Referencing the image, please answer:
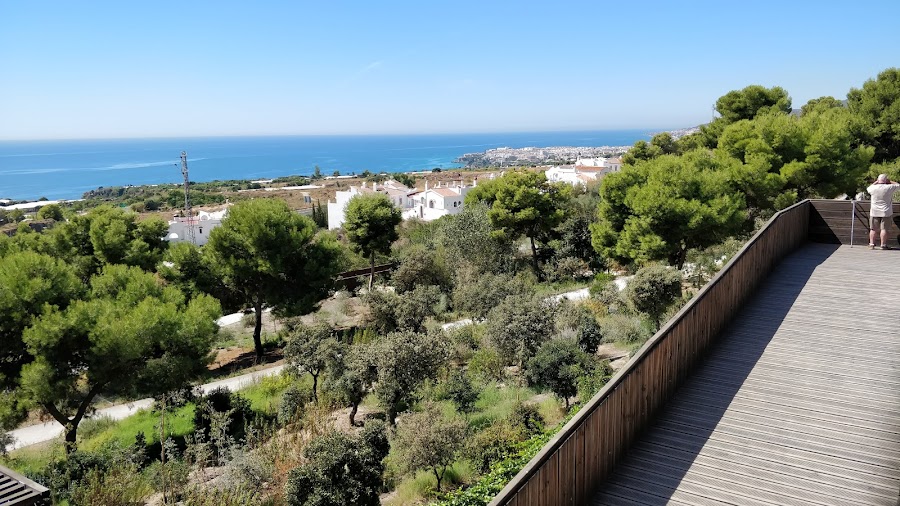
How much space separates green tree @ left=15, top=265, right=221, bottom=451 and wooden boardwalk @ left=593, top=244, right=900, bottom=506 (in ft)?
40.0

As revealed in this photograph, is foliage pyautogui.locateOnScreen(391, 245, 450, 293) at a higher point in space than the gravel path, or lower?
higher

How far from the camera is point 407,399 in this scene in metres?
12.7

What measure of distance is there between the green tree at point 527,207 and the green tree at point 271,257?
9568 mm

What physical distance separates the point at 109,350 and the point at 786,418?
13317 mm

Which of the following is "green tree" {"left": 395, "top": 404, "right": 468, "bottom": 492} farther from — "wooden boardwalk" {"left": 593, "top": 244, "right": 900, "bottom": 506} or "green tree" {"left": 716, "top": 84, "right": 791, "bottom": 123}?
"green tree" {"left": 716, "top": 84, "right": 791, "bottom": 123}

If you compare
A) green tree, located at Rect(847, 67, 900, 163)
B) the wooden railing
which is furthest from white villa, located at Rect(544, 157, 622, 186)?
the wooden railing

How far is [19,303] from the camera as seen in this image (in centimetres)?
1359

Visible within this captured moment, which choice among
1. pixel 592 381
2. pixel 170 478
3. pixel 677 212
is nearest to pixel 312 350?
pixel 170 478

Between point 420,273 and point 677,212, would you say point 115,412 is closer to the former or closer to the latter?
point 420,273

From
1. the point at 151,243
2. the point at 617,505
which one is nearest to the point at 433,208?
the point at 151,243

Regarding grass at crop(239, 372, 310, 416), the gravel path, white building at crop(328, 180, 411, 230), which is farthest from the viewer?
white building at crop(328, 180, 411, 230)

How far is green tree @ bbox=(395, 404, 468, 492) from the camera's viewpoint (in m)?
9.02

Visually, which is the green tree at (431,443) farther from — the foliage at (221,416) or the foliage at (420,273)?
the foliage at (420,273)

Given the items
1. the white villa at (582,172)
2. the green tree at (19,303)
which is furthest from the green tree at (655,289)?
the white villa at (582,172)
